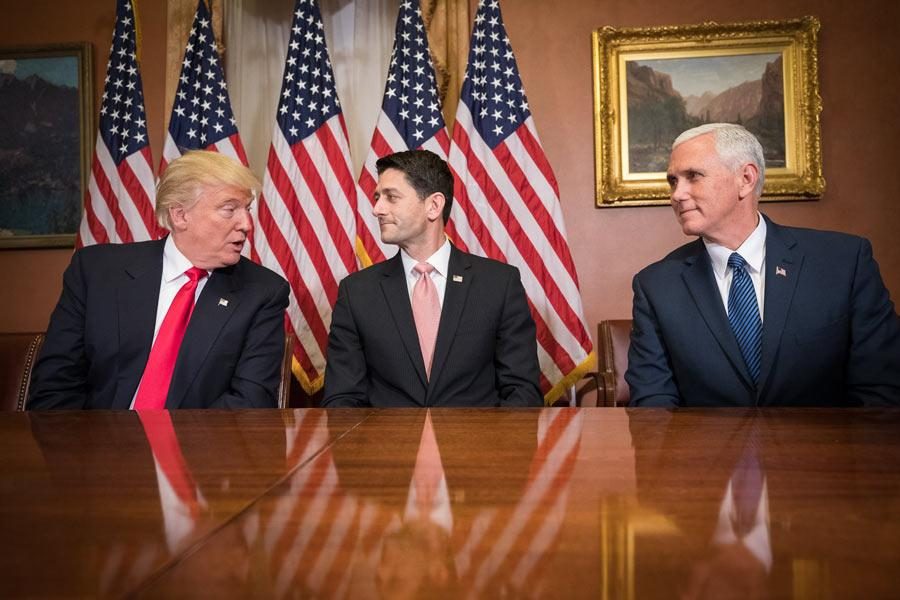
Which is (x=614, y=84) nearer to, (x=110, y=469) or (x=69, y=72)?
(x=69, y=72)

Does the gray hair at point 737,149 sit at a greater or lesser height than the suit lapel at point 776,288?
greater

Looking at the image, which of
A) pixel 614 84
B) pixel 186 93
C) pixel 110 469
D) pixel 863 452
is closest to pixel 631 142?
pixel 614 84

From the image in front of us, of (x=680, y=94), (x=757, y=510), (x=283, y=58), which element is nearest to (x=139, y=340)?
(x=757, y=510)

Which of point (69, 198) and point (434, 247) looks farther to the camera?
point (69, 198)

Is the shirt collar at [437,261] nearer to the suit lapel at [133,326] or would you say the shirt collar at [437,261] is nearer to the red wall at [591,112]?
the suit lapel at [133,326]

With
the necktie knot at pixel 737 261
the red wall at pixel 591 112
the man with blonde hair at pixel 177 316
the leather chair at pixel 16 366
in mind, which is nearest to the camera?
the necktie knot at pixel 737 261

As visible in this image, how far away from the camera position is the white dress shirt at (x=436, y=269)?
3262 millimetres

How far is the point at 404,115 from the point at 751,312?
229 cm

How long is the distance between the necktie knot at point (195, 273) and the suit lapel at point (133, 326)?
0.11 meters

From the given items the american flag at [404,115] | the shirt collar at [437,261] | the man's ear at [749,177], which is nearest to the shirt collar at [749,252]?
the man's ear at [749,177]

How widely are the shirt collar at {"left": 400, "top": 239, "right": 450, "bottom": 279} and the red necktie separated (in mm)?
976

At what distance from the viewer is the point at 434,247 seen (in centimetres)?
340

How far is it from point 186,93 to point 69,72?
1068 mm

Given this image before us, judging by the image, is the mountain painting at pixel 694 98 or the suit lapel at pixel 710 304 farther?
the mountain painting at pixel 694 98
